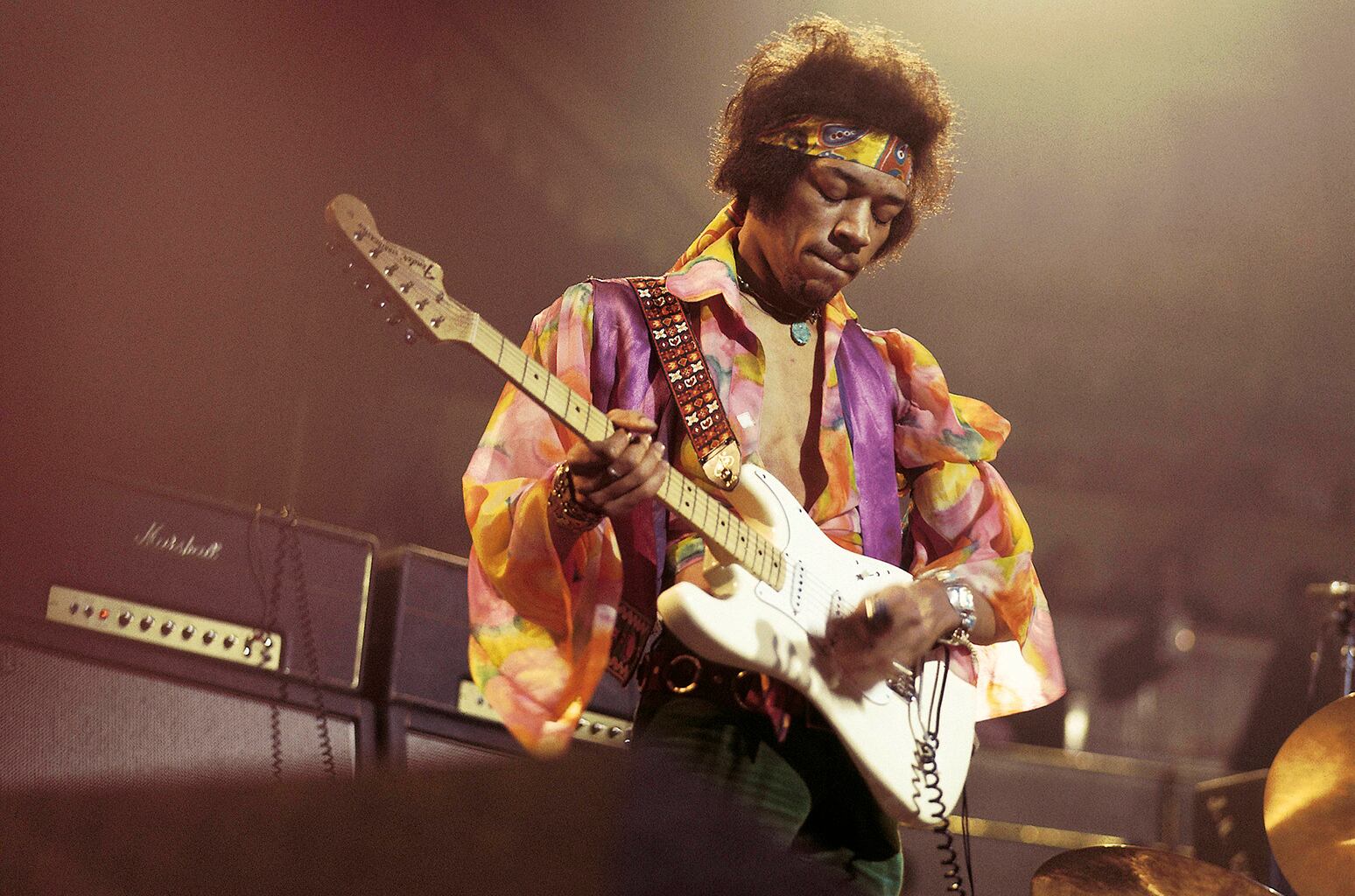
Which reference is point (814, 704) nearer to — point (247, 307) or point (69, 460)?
point (69, 460)

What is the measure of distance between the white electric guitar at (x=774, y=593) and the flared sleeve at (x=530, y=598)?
142mm

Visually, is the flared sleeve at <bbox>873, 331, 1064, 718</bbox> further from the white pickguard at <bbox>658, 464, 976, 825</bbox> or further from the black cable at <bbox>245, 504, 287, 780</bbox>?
the black cable at <bbox>245, 504, 287, 780</bbox>

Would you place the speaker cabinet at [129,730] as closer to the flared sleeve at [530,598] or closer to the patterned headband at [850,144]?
the flared sleeve at [530,598]

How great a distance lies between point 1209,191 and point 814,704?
3006 mm

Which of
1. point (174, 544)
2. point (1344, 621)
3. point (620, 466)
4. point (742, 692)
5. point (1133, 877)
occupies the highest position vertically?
point (1344, 621)

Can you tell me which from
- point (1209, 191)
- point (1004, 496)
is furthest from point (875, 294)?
point (1004, 496)

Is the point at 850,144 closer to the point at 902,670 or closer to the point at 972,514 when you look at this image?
the point at 972,514

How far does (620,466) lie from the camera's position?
4.71 ft

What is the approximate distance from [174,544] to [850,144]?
4.23 feet

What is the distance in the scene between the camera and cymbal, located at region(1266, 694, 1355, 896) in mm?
2184

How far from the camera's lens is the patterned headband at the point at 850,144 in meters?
1.87

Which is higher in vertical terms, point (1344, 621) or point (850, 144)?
point (850, 144)

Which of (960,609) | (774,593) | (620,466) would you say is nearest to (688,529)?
(774,593)

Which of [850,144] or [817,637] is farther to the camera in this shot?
[850,144]
